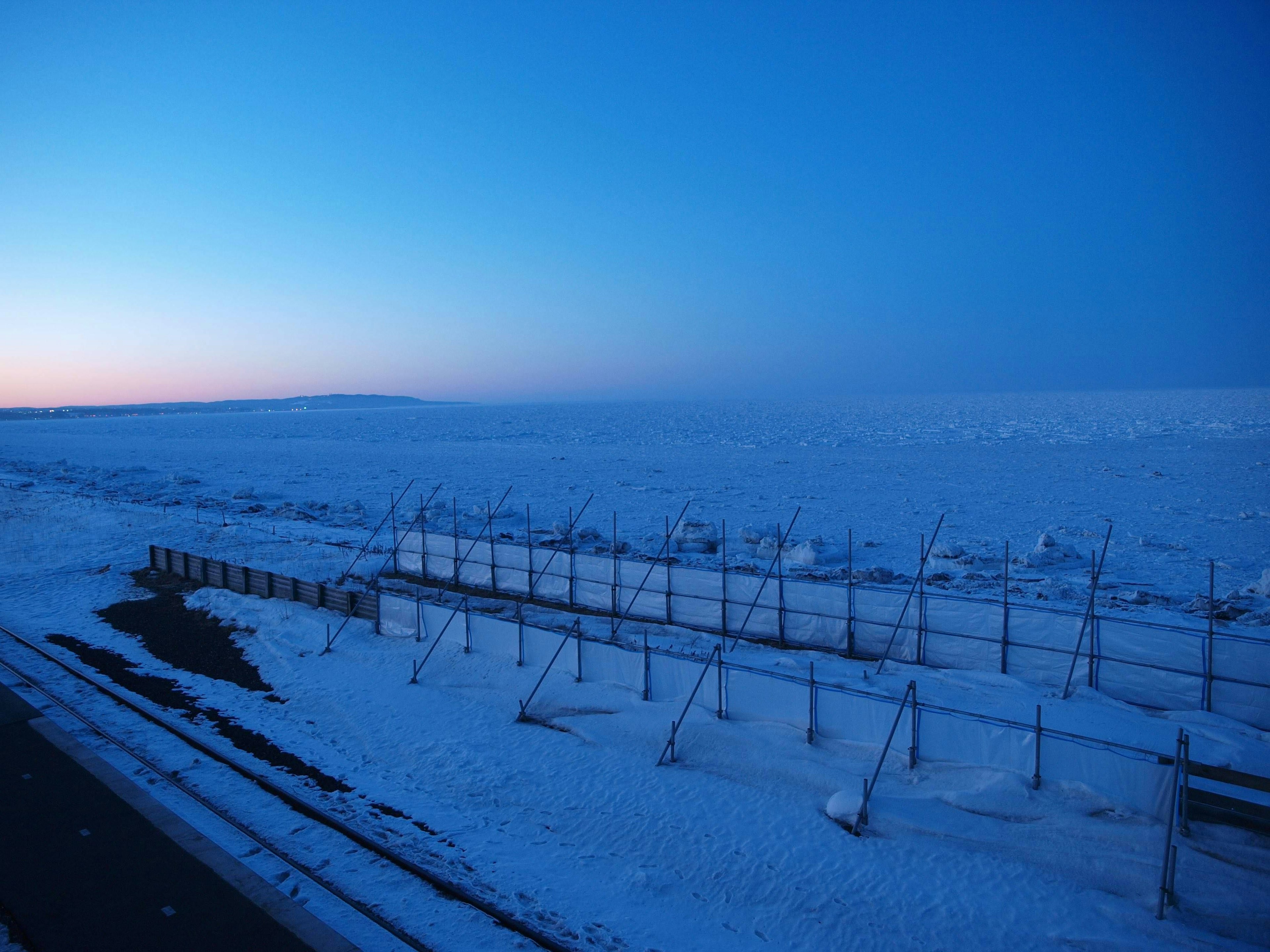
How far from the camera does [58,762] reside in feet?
36.4

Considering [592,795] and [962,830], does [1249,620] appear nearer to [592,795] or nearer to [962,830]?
[962,830]

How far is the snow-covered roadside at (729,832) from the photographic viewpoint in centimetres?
802

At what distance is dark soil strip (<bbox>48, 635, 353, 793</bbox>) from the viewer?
11.5m

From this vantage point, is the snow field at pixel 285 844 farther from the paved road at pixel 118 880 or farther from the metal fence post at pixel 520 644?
the metal fence post at pixel 520 644

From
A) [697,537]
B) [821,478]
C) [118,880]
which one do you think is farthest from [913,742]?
[821,478]

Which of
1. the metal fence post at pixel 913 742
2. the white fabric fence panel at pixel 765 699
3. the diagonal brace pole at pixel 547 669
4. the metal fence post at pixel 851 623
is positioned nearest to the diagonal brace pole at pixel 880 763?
the metal fence post at pixel 913 742

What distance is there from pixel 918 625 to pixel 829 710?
5403 mm

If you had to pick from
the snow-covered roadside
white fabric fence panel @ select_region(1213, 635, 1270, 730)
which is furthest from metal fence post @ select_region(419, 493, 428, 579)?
white fabric fence panel @ select_region(1213, 635, 1270, 730)

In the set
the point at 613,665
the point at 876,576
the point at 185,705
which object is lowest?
the point at 185,705

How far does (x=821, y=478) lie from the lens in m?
45.4

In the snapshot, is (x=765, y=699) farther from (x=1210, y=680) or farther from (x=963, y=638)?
(x=1210, y=680)

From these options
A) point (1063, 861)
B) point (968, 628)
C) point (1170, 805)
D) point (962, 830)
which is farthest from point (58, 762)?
point (968, 628)

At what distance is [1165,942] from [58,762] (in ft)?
49.0

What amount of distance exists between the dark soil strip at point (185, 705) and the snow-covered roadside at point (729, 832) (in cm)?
28
